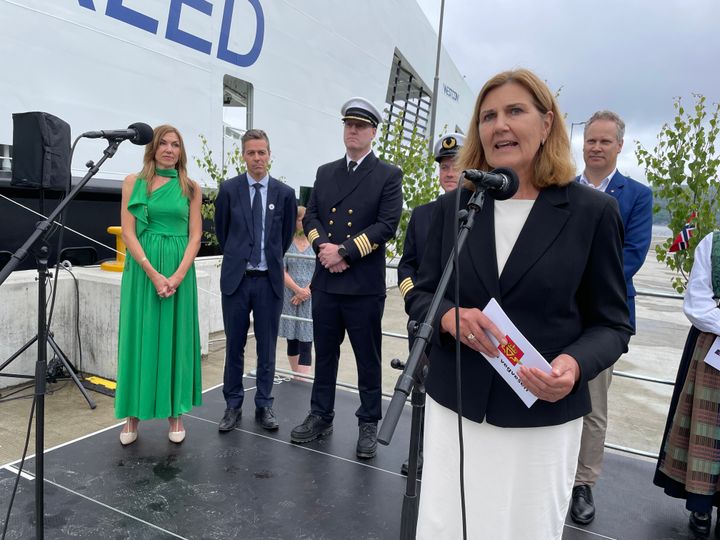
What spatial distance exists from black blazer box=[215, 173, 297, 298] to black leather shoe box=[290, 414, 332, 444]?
0.92 m

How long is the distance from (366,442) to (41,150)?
2.66m

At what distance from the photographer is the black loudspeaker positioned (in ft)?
10.2

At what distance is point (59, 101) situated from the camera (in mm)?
6012

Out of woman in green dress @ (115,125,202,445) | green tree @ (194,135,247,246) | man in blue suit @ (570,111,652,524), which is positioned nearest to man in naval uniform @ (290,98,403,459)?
woman in green dress @ (115,125,202,445)

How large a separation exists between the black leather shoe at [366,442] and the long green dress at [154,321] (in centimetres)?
121

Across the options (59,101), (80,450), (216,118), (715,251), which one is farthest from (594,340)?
(216,118)

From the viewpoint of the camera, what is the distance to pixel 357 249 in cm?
335

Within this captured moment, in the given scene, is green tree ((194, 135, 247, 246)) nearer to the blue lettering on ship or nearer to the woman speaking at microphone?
the blue lettering on ship

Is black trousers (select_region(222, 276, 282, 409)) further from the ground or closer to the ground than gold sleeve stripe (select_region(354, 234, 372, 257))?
closer to the ground

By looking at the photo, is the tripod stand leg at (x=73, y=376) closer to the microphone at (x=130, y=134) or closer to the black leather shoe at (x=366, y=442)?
the black leather shoe at (x=366, y=442)

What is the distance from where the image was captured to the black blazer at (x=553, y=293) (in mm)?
1470

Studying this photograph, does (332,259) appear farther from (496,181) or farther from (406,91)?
(406,91)

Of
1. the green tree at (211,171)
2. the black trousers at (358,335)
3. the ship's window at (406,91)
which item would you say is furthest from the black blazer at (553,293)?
the ship's window at (406,91)

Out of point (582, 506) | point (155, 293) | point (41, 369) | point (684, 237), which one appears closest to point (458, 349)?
point (41, 369)
